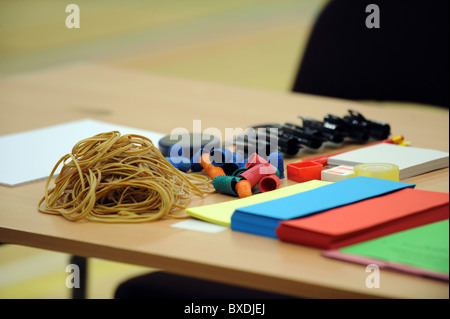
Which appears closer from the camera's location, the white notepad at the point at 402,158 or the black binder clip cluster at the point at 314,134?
the white notepad at the point at 402,158

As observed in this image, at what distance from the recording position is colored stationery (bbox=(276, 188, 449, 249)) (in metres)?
0.80

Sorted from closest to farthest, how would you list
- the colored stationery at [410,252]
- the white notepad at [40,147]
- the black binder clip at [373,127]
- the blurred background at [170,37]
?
the colored stationery at [410,252] → the white notepad at [40,147] → the black binder clip at [373,127] → the blurred background at [170,37]

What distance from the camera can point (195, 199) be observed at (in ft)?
3.32

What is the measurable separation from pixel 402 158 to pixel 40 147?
2.08 ft

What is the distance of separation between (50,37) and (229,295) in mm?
5678

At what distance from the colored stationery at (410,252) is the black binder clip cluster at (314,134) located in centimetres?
41

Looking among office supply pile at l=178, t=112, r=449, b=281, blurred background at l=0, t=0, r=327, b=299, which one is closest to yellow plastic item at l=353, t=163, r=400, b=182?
office supply pile at l=178, t=112, r=449, b=281

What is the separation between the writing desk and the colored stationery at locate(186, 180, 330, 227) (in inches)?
1.2

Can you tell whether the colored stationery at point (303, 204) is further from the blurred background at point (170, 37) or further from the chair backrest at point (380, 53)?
the blurred background at point (170, 37)

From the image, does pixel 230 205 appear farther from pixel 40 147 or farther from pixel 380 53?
pixel 380 53

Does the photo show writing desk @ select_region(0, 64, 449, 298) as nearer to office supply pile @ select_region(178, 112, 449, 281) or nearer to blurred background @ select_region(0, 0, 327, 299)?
office supply pile @ select_region(178, 112, 449, 281)

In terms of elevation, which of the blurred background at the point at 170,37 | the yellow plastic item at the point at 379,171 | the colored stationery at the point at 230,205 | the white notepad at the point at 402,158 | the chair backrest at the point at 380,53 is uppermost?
the blurred background at the point at 170,37

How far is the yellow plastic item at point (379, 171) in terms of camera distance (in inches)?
40.7

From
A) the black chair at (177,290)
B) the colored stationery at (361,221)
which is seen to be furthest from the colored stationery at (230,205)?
the black chair at (177,290)
